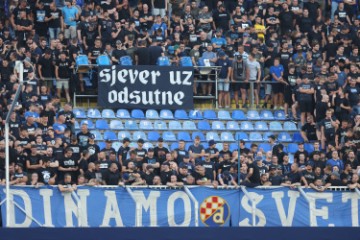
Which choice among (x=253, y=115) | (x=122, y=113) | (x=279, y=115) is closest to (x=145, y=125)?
(x=122, y=113)

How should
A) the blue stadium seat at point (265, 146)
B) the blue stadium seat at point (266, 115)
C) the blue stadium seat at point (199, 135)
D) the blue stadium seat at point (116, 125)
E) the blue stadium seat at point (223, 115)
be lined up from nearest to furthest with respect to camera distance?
the blue stadium seat at point (265, 146)
the blue stadium seat at point (116, 125)
the blue stadium seat at point (199, 135)
the blue stadium seat at point (223, 115)
the blue stadium seat at point (266, 115)

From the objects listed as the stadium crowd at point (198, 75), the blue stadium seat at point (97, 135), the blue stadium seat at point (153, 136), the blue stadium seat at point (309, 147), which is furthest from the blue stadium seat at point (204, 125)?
the blue stadium seat at point (97, 135)

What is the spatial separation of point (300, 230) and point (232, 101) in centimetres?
1389

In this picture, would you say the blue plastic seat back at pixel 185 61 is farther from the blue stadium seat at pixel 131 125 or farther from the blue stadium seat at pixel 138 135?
the blue stadium seat at pixel 138 135

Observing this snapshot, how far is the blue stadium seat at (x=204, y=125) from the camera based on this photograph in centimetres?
3856

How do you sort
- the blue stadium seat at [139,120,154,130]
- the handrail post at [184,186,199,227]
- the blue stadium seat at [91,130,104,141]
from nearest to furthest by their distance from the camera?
1. the handrail post at [184,186,199,227]
2. the blue stadium seat at [91,130,104,141]
3. the blue stadium seat at [139,120,154,130]

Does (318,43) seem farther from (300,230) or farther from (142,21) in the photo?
(300,230)

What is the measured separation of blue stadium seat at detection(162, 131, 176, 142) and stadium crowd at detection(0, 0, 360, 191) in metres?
1.53

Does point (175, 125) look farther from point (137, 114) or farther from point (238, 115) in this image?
point (238, 115)

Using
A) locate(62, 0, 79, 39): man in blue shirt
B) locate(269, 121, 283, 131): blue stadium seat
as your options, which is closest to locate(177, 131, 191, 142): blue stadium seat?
locate(269, 121, 283, 131): blue stadium seat

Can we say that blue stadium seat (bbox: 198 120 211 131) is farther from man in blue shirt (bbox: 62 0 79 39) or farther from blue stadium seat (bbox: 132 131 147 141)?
man in blue shirt (bbox: 62 0 79 39)

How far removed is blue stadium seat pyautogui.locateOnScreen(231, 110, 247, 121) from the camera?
3934cm

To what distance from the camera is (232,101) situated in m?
40.3

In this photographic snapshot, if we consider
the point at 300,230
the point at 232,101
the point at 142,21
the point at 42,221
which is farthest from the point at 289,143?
the point at 300,230
